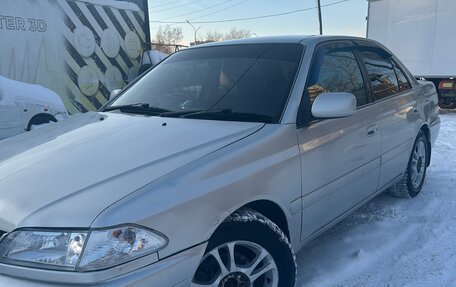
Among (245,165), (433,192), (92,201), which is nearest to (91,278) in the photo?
(92,201)

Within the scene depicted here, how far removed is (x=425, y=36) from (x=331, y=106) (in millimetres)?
12572

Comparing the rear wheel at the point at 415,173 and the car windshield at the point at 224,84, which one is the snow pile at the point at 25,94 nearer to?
the car windshield at the point at 224,84

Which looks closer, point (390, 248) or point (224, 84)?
point (224, 84)

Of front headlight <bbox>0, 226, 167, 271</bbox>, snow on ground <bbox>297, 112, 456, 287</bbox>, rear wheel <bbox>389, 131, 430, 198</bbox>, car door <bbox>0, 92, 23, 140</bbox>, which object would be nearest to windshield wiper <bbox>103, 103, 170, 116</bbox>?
front headlight <bbox>0, 226, 167, 271</bbox>

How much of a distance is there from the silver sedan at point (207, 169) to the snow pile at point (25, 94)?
3311 millimetres

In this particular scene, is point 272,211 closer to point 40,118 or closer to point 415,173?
point 415,173

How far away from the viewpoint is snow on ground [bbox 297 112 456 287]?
305cm

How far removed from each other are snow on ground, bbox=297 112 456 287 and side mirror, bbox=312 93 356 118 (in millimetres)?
1141

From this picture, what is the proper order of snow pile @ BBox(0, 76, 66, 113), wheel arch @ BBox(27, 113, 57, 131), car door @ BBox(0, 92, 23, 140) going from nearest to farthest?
1. car door @ BBox(0, 92, 23, 140)
2. snow pile @ BBox(0, 76, 66, 113)
3. wheel arch @ BBox(27, 113, 57, 131)

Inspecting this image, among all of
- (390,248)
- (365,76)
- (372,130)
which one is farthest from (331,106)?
(390,248)

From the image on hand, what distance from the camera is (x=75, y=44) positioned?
7758 mm

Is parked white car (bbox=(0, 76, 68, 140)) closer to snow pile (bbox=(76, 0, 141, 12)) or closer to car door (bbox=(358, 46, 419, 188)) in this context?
snow pile (bbox=(76, 0, 141, 12))

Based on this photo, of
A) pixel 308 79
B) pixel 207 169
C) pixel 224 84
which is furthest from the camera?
pixel 224 84

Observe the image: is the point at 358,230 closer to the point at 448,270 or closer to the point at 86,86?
the point at 448,270
